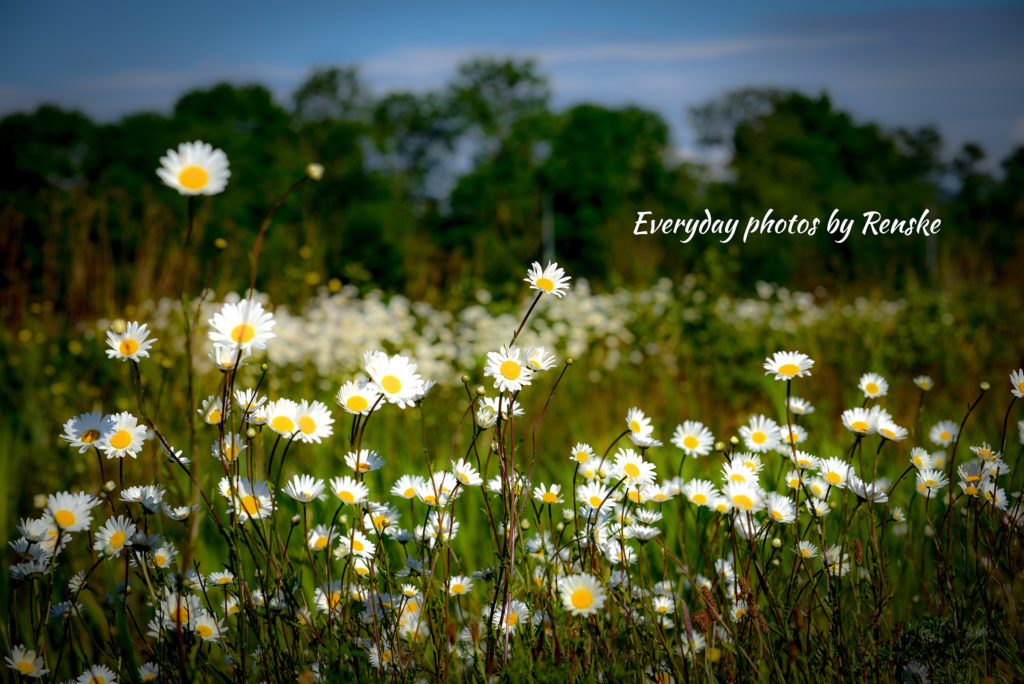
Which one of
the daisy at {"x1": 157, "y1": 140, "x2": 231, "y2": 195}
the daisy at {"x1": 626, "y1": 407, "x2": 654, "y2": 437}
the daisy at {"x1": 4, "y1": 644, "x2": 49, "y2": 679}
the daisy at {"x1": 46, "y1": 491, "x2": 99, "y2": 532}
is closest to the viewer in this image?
the daisy at {"x1": 157, "y1": 140, "x2": 231, "y2": 195}

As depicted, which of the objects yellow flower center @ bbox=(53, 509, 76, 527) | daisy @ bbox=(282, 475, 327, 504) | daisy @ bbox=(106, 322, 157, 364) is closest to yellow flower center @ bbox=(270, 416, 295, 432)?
daisy @ bbox=(282, 475, 327, 504)

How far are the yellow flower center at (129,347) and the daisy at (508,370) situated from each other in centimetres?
57

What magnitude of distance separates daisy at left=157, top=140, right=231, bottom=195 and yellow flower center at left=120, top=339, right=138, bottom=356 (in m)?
0.37

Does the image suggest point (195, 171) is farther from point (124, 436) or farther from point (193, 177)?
point (124, 436)

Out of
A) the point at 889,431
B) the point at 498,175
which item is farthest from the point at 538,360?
the point at 498,175

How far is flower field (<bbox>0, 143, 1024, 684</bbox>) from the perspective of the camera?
1.15 meters

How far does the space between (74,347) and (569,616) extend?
3.71 meters

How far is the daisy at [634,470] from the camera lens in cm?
134

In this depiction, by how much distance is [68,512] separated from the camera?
43.7 inches

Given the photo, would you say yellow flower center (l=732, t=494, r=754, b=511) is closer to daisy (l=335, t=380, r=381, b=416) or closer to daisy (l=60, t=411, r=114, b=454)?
daisy (l=335, t=380, r=381, b=416)

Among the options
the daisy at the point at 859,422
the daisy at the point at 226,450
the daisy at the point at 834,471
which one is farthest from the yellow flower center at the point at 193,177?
the daisy at the point at 834,471

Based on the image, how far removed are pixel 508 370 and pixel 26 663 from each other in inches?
39.4

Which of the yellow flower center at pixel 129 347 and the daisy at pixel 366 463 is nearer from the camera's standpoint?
the yellow flower center at pixel 129 347

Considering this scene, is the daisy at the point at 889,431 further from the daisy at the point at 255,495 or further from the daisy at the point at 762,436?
the daisy at the point at 255,495
